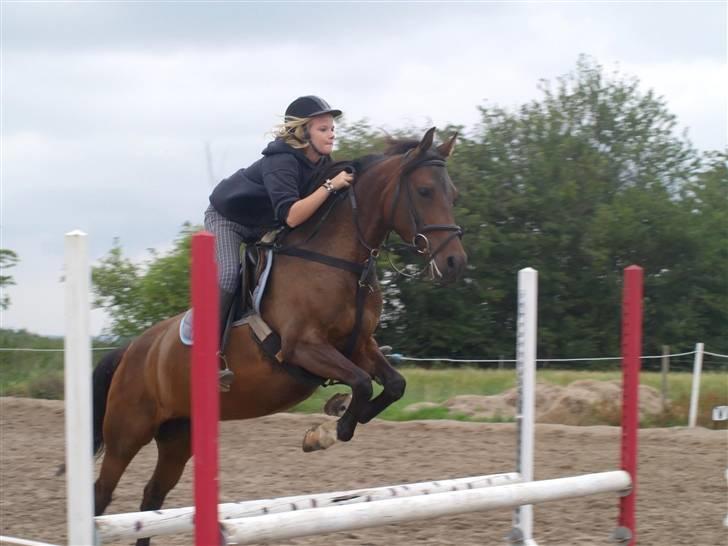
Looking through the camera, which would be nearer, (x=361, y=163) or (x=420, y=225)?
(x=420, y=225)

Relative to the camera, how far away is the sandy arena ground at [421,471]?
5383mm

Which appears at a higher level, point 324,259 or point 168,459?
point 324,259

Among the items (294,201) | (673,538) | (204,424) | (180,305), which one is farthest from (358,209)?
(180,305)

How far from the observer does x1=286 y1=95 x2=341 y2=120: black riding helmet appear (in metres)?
4.51

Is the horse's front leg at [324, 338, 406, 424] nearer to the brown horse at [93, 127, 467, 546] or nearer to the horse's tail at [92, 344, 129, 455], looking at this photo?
the brown horse at [93, 127, 467, 546]

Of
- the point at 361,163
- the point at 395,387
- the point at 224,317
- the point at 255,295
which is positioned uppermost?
the point at 361,163

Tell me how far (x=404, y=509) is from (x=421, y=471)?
391cm

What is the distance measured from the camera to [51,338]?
50.4 feet

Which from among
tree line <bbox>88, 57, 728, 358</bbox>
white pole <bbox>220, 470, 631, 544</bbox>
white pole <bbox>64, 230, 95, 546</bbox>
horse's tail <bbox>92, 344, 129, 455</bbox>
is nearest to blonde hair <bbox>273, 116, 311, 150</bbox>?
horse's tail <bbox>92, 344, 129, 455</bbox>

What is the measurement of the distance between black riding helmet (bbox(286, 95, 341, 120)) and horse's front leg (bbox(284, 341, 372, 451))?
108 cm

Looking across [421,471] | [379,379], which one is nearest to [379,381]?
[379,379]

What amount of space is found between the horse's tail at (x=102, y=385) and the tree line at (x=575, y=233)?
47.4ft

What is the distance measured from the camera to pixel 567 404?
33.3 feet

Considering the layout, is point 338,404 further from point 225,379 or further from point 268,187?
point 268,187
